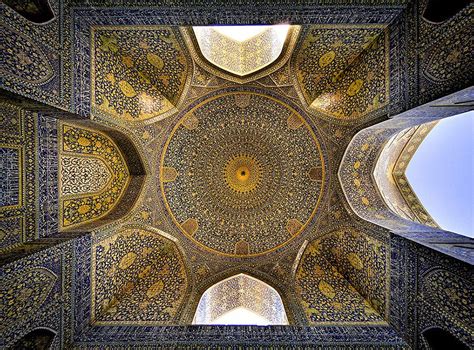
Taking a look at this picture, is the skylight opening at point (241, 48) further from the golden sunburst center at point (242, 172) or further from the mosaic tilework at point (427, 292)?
the mosaic tilework at point (427, 292)

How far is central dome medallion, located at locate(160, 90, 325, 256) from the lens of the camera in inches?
234

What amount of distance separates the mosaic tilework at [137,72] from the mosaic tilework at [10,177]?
137cm

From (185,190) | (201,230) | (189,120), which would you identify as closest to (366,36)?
(189,120)

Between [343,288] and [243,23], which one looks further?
[343,288]

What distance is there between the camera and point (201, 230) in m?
6.25

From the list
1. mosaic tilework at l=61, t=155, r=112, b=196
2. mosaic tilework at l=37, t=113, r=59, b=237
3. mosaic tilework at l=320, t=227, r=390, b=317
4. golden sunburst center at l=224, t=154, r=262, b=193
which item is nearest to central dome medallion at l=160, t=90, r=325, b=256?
golden sunburst center at l=224, t=154, r=262, b=193

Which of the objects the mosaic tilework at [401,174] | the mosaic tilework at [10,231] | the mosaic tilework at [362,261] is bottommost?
the mosaic tilework at [362,261]

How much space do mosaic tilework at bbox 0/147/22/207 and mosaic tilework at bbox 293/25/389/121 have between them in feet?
17.3

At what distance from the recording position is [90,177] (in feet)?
17.0

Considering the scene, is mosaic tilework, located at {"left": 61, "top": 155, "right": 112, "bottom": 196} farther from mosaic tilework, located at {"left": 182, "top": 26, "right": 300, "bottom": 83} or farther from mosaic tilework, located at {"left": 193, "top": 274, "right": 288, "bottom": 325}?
mosaic tilework, located at {"left": 193, "top": 274, "right": 288, "bottom": 325}

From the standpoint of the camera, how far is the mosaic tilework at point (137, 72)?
4234 millimetres

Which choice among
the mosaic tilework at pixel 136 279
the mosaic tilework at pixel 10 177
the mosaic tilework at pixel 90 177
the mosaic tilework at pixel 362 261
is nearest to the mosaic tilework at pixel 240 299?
the mosaic tilework at pixel 136 279

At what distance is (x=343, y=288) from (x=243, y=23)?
5496mm

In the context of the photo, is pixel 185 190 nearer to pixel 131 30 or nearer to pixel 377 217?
pixel 131 30
